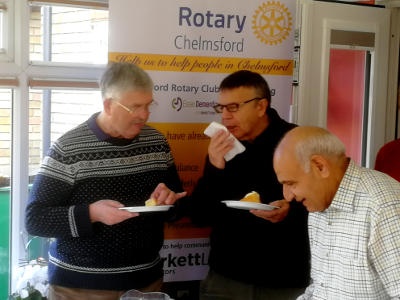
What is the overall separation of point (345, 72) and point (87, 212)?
1.99m

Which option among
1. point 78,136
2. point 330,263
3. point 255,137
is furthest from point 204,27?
point 330,263

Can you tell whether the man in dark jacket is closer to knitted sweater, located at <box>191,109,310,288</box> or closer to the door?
knitted sweater, located at <box>191,109,310,288</box>

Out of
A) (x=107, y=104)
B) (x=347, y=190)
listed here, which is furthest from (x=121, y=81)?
(x=347, y=190)

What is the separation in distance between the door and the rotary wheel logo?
0.07 m

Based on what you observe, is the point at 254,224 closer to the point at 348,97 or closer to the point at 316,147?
the point at 316,147

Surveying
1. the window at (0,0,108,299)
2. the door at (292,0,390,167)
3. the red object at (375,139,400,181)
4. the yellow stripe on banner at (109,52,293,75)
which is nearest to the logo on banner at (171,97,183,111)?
the yellow stripe on banner at (109,52,293,75)

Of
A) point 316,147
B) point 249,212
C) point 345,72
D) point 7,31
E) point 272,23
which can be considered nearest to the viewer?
point 316,147

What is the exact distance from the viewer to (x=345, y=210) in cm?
174

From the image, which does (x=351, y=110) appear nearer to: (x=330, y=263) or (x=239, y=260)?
(x=239, y=260)

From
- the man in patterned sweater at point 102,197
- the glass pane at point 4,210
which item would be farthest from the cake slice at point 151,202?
the glass pane at point 4,210

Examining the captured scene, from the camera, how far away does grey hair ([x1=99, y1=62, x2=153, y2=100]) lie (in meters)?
2.33

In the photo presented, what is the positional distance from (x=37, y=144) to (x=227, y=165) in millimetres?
1193

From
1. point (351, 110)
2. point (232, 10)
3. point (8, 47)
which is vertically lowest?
point (351, 110)

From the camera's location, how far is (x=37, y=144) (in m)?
3.21
